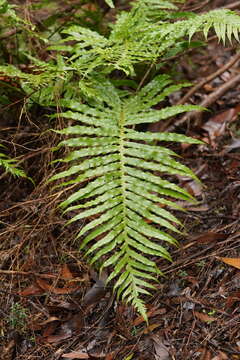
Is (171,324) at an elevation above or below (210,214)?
below

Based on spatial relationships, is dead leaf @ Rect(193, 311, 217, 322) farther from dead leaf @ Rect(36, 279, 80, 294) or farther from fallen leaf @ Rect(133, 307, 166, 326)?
dead leaf @ Rect(36, 279, 80, 294)

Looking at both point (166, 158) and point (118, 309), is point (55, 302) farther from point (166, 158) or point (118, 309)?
point (166, 158)

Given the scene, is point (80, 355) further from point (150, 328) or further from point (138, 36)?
point (138, 36)

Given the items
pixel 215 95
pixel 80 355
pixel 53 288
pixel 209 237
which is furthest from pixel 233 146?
pixel 80 355

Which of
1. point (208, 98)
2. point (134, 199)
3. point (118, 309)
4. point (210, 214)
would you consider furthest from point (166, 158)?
point (208, 98)

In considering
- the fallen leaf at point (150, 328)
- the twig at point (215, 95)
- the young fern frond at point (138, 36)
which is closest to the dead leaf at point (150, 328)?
the fallen leaf at point (150, 328)

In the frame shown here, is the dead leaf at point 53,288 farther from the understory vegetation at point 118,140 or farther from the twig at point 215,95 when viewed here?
the twig at point 215,95

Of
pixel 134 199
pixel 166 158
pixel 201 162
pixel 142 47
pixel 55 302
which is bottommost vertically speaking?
pixel 55 302
